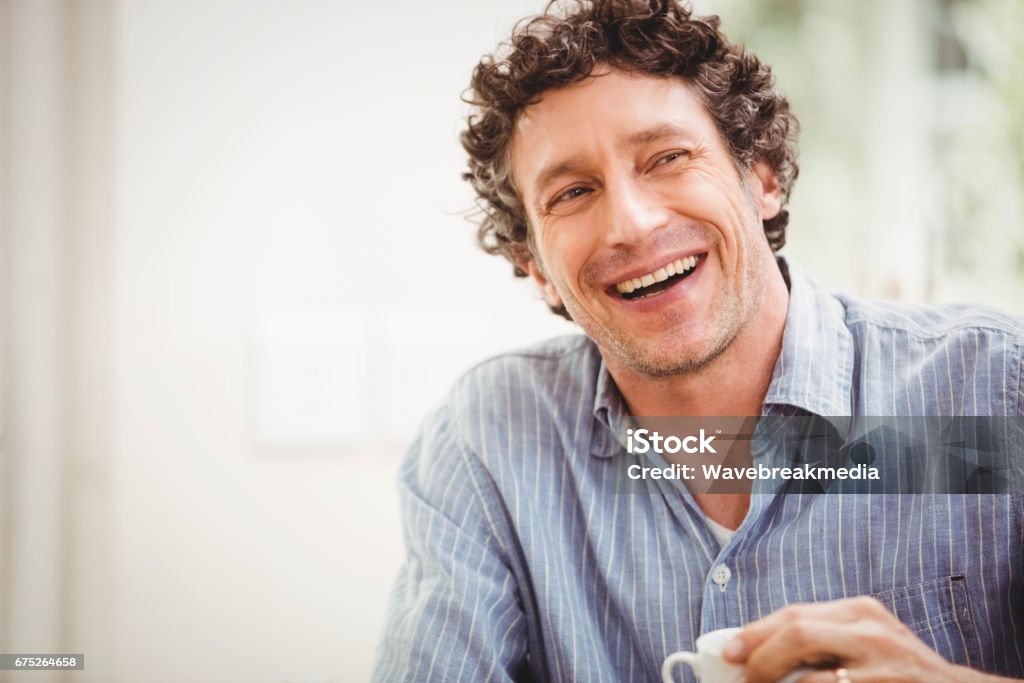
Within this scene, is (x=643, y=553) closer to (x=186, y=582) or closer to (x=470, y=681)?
(x=470, y=681)

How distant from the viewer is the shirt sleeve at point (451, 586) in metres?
0.83

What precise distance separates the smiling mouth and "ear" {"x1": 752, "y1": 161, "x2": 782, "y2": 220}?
0.70 feet

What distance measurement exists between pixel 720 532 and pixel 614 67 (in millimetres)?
559

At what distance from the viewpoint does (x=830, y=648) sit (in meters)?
0.60

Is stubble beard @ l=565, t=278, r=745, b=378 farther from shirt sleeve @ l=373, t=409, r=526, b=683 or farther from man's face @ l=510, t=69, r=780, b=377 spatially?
shirt sleeve @ l=373, t=409, r=526, b=683

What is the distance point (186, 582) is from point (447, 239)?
0.72m

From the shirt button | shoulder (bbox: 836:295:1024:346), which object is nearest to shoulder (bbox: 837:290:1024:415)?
shoulder (bbox: 836:295:1024:346)

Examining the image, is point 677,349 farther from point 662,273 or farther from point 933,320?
point 933,320

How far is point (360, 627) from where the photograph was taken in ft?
4.25

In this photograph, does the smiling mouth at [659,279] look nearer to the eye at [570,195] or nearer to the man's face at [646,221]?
the man's face at [646,221]

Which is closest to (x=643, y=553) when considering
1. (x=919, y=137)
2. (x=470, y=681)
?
(x=470, y=681)

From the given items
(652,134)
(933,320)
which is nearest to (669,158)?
(652,134)

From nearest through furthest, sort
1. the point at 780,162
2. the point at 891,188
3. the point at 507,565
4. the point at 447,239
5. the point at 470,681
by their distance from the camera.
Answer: the point at 470,681 → the point at 507,565 → the point at 780,162 → the point at 447,239 → the point at 891,188

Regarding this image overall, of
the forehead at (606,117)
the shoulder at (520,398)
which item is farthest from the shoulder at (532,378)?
the forehead at (606,117)
